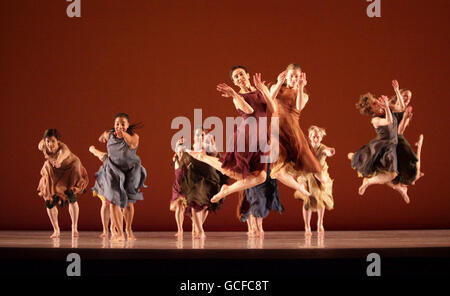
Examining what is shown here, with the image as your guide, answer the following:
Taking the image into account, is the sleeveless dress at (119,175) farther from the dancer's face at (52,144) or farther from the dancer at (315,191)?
the dancer at (315,191)

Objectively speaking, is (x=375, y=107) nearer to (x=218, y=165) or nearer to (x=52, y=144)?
(x=218, y=165)

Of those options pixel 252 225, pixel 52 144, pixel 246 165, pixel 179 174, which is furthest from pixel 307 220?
pixel 52 144

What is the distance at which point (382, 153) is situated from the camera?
25.9ft

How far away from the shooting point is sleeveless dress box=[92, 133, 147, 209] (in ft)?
22.8

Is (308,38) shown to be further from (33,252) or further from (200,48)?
(33,252)

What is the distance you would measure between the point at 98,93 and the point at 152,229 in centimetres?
223

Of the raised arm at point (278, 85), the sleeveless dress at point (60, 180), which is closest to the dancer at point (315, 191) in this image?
the raised arm at point (278, 85)

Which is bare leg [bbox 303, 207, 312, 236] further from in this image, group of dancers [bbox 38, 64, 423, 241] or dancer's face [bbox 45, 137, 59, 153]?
dancer's face [bbox 45, 137, 59, 153]

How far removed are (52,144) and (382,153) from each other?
381 centimetres

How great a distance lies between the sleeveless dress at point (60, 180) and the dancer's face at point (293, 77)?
277 centimetres

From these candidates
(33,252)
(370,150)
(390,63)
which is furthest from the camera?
(390,63)

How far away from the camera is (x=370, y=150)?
26.2 ft
